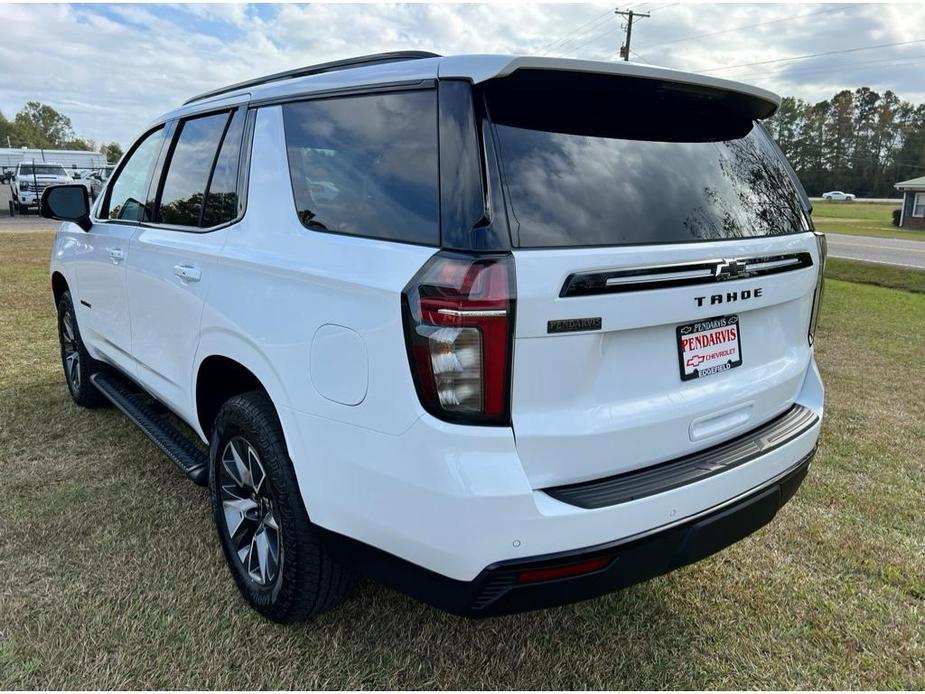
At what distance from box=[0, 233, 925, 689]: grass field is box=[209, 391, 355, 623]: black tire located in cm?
15

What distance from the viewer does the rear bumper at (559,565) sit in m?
1.80

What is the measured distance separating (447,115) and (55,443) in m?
3.50

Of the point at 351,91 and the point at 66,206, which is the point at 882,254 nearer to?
the point at 66,206

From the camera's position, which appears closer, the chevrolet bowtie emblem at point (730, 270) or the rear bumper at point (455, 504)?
the rear bumper at point (455, 504)

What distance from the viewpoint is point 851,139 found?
284 feet

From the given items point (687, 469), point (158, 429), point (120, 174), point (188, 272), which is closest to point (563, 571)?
point (687, 469)

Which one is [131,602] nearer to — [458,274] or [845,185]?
[458,274]

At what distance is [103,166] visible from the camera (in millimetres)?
41219

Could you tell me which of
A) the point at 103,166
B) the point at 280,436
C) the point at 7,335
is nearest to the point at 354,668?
the point at 280,436

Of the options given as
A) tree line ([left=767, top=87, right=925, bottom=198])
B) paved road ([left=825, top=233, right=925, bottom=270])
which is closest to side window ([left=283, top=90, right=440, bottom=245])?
paved road ([left=825, top=233, right=925, bottom=270])

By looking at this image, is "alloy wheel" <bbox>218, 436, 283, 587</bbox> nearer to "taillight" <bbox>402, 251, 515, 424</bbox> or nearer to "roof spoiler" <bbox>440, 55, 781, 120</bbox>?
"taillight" <bbox>402, 251, 515, 424</bbox>

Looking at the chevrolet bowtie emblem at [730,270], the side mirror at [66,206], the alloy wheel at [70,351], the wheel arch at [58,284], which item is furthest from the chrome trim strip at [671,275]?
the wheel arch at [58,284]

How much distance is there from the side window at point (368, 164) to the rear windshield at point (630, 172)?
0.22 metres

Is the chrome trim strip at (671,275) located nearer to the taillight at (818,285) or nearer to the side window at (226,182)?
the taillight at (818,285)
